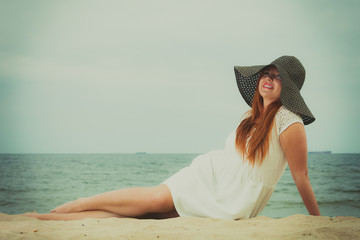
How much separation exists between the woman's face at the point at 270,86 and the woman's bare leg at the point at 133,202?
1050 mm

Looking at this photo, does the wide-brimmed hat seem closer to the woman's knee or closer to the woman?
the woman

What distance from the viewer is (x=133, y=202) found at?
2.67m

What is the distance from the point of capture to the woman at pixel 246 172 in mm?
2406

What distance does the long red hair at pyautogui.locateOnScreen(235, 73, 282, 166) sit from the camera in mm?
2465

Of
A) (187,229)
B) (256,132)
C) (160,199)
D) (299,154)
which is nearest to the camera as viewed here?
(187,229)

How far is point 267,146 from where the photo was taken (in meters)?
2.45

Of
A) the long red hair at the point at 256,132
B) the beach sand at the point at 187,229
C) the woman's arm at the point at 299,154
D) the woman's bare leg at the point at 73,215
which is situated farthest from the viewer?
the woman's bare leg at the point at 73,215

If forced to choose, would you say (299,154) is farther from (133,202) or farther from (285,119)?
(133,202)

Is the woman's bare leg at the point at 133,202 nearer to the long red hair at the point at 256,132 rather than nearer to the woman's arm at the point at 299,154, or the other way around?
the long red hair at the point at 256,132

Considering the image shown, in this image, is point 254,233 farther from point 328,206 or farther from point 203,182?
point 328,206

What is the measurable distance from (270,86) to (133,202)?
4.57ft

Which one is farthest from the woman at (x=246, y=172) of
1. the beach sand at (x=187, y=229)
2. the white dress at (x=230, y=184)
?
the beach sand at (x=187, y=229)

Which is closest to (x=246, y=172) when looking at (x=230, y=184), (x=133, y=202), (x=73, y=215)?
(x=230, y=184)

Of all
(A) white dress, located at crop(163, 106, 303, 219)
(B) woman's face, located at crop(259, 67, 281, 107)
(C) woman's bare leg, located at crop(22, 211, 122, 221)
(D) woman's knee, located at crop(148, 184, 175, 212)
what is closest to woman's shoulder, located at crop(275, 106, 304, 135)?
(A) white dress, located at crop(163, 106, 303, 219)
